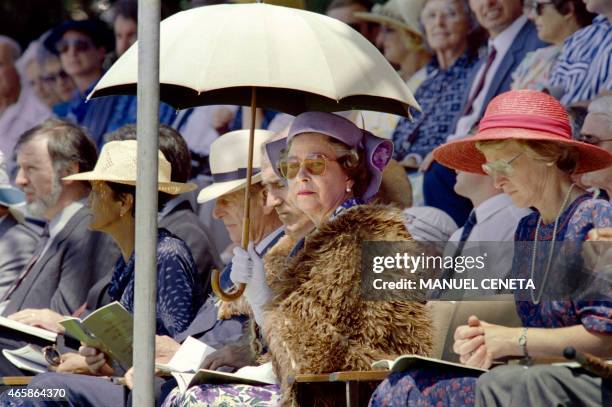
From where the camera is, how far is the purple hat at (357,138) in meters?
5.21

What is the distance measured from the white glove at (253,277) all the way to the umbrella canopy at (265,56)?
629mm

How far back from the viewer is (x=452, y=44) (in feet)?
25.2

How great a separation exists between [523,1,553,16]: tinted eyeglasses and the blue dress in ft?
7.54

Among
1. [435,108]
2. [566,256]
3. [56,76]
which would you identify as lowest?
[566,256]

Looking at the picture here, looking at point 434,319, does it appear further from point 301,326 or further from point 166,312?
point 166,312

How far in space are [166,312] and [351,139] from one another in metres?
1.32

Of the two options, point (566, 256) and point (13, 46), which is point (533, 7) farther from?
point (13, 46)

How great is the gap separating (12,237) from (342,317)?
12.9ft

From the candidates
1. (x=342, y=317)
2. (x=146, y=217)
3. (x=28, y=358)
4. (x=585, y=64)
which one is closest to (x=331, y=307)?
(x=342, y=317)

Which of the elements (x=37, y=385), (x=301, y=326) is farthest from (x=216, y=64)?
(x=37, y=385)

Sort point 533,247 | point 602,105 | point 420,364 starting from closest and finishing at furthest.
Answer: point 420,364 < point 533,247 < point 602,105

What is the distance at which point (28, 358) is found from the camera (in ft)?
20.5

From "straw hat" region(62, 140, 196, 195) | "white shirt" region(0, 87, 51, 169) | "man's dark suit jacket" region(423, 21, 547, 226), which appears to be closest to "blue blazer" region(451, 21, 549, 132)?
"man's dark suit jacket" region(423, 21, 547, 226)

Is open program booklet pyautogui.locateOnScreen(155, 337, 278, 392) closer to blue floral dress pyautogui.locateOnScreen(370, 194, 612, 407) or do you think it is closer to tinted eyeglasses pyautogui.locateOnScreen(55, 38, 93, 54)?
blue floral dress pyautogui.locateOnScreen(370, 194, 612, 407)
